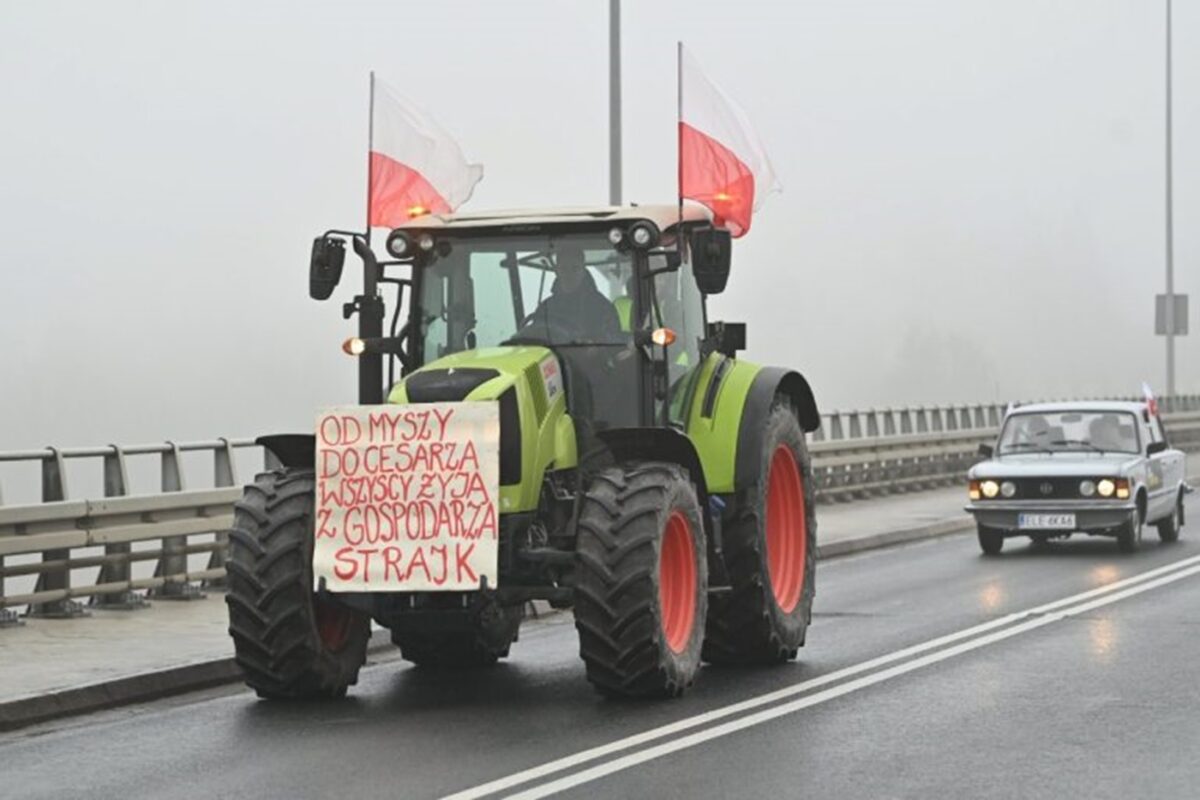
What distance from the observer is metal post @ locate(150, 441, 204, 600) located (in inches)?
741

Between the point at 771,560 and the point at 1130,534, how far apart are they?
10.4m

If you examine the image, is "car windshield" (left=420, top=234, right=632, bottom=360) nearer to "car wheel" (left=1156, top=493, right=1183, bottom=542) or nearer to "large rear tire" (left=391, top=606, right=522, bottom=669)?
"large rear tire" (left=391, top=606, right=522, bottom=669)

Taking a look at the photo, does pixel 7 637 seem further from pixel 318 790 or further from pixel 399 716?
pixel 318 790

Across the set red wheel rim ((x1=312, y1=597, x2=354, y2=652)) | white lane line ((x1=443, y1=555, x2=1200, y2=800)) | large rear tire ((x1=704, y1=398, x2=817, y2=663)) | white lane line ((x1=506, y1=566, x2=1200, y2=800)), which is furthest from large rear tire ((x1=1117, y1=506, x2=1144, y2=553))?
red wheel rim ((x1=312, y1=597, x2=354, y2=652))

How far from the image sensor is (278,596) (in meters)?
12.5

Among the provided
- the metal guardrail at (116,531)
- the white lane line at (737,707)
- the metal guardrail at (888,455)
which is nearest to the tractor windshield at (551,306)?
the white lane line at (737,707)

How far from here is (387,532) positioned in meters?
12.6

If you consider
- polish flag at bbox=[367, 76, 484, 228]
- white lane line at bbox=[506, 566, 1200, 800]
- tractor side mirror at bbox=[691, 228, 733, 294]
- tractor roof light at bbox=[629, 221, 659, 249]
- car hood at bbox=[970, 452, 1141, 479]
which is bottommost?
white lane line at bbox=[506, 566, 1200, 800]

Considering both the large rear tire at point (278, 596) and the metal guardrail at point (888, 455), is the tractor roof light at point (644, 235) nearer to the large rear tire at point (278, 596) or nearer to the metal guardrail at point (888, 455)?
the large rear tire at point (278, 596)

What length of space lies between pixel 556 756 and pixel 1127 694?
142 inches

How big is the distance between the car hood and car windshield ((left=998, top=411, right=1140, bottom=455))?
0.46 ft

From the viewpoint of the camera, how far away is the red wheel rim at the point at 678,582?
41.9 ft

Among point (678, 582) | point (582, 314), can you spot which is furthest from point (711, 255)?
point (678, 582)

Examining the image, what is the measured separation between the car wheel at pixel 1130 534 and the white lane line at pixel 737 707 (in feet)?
16.2
